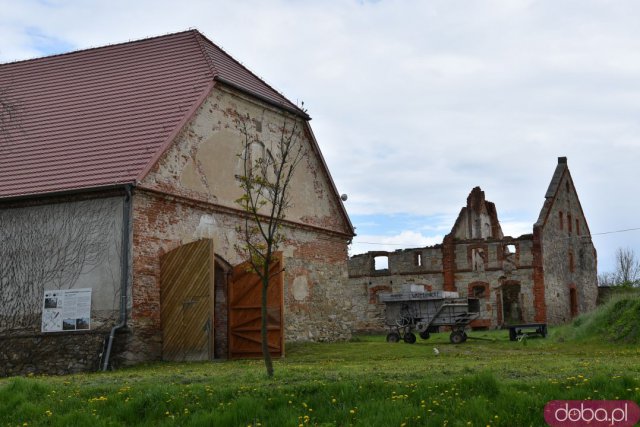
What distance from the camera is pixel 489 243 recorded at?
127 feet

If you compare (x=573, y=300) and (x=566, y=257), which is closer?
(x=566, y=257)

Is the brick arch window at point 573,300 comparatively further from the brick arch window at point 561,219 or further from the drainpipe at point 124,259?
the drainpipe at point 124,259

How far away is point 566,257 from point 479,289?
5.57 metres

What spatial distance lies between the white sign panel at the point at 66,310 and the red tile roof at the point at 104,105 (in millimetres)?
2233

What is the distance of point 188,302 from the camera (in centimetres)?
1692

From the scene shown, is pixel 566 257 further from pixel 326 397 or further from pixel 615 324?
pixel 326 397

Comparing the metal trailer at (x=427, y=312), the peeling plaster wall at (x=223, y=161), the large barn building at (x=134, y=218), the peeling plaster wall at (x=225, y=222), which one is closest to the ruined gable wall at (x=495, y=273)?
the metal trailer at (x=427, y=312)

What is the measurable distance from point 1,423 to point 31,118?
1231 centimetres

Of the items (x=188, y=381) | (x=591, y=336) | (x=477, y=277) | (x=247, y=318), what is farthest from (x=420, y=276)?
(x=188, y=381)

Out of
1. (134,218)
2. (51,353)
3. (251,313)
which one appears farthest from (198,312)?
(51,353)
